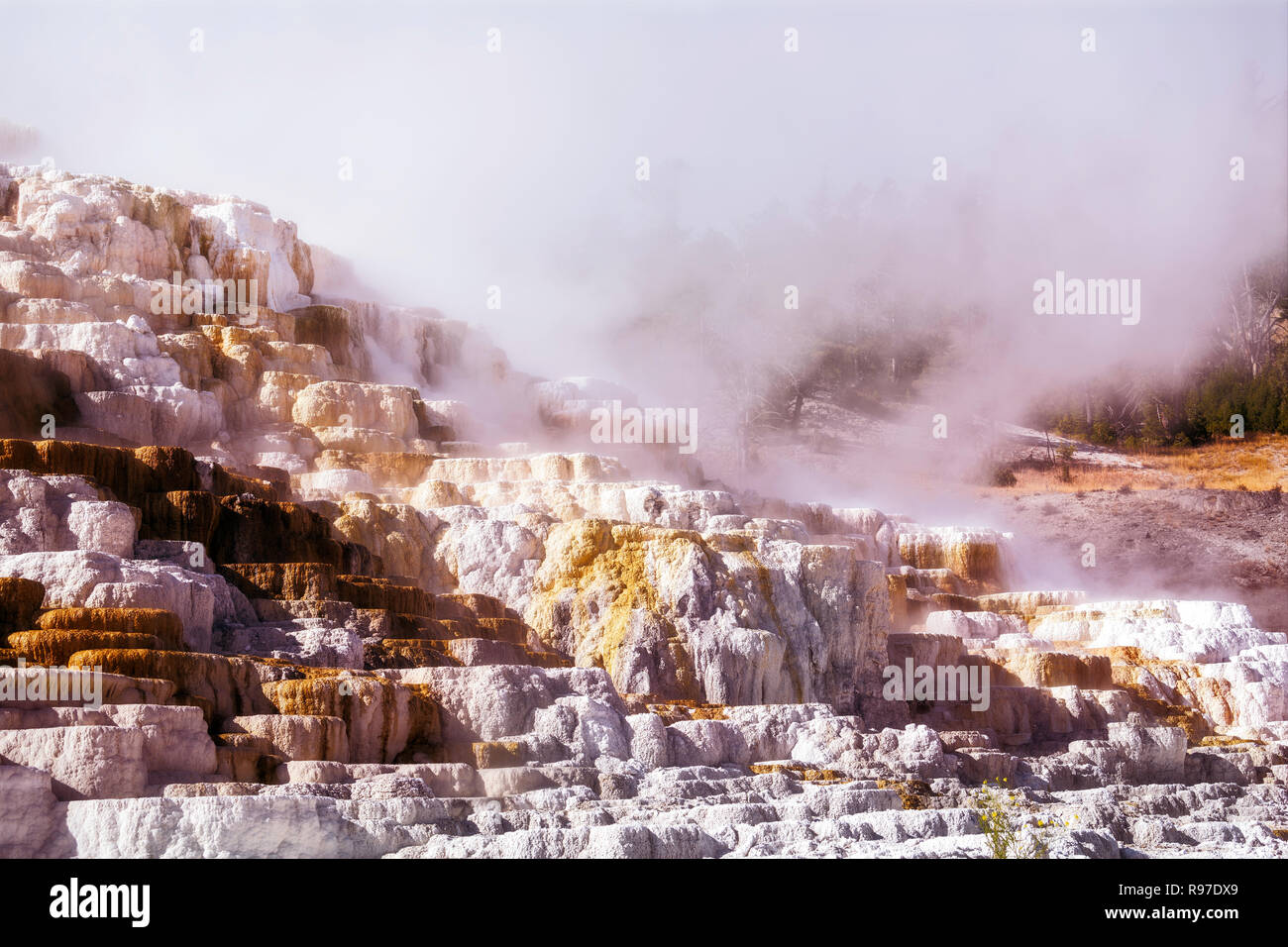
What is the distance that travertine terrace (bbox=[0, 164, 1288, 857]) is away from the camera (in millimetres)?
11906

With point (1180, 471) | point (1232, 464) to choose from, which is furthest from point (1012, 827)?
point (1232, 464)

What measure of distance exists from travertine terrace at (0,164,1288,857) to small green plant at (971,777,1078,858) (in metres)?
0.27

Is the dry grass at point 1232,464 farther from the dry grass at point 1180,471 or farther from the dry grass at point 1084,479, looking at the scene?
the dry grass at point 1084,479

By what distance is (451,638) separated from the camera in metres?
18.2

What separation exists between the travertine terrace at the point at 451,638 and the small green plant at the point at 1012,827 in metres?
0.27

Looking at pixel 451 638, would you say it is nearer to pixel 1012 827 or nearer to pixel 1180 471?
pixel 1012 827

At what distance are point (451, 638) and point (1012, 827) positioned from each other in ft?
26.1

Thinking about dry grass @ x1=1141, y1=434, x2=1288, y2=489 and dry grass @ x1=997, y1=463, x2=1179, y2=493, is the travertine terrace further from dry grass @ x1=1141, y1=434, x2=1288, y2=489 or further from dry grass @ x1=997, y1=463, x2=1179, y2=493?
dry grass @ x1=1141, y1=434, x2=1288, y2=489

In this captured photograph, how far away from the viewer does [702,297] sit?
58312 millimetres

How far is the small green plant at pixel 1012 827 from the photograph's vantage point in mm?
10695

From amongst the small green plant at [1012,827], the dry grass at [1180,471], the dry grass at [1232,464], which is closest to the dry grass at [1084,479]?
the dry grass at [1180,471]

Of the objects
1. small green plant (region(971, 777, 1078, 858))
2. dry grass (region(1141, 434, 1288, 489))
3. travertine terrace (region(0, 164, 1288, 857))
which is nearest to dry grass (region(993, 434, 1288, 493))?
dry grass (region(1141, 434, 1288, 489))
